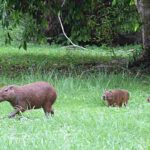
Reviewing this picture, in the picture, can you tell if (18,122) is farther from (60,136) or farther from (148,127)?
(148,127)

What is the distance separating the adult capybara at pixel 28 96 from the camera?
5.57 metres

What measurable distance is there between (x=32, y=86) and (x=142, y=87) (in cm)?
384

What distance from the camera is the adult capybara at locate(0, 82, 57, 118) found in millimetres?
5566

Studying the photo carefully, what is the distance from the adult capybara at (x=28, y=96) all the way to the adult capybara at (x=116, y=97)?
1474 mm

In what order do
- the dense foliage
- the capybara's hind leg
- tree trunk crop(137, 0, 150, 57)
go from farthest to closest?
1. the dense foliage
2. tree trunk crop(137, 0, 150, 57)
3. the capybara's hind leg

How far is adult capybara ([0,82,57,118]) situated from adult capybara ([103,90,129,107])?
1.47 meters

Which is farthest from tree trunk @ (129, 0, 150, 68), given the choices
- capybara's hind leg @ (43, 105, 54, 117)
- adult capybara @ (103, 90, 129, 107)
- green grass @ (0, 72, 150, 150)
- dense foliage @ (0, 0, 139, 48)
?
capybara's hind leg @ (43, 105, 54, 117)

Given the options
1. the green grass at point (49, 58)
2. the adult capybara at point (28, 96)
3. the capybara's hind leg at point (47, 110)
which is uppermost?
the adult capybara at point (28, 96)

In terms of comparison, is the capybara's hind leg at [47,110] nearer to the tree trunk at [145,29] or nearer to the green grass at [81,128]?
the green grass at [81,128]

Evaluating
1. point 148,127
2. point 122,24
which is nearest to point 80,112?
point 148,127

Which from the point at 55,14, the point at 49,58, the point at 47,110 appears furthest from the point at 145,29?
the point at 47,110

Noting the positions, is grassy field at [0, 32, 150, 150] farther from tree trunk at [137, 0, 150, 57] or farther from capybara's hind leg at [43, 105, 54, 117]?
tree trunk at [137, 0, 150, 57]

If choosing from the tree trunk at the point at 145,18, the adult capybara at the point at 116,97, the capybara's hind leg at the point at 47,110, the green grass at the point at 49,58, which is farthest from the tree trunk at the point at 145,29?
the capybara's hind leg at the point at 47,110

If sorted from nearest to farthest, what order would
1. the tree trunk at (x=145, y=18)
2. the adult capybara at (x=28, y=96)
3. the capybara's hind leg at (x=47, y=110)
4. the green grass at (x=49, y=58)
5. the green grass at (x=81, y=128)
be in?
the green grass at (x=81, y=128) < the adult capybara at (x=28, y=96) < the capybara's hind leg at (x=47, y=110) < the tree trunk at (x=145, y=18) < the green grass at (x=49, y=58)
